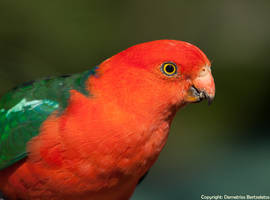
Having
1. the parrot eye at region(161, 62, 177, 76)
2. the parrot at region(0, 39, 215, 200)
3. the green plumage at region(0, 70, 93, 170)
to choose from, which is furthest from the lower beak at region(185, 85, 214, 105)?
the green plumage at region(0, 70, 93, 170)

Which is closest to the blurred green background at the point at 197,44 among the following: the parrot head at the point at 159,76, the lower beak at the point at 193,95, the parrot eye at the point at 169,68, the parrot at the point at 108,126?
the parrot at the point at 108,126

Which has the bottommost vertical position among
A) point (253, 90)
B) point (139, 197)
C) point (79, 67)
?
point (139, 197)

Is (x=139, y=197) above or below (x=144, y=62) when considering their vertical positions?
below

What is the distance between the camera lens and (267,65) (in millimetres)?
7145

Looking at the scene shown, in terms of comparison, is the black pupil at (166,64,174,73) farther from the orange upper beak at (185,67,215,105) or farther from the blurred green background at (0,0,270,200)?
the blurred green background at (0,0,270,200)

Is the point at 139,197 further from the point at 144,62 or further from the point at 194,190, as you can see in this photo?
the point at 144,62

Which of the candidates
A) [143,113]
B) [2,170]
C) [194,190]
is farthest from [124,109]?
[194,190]

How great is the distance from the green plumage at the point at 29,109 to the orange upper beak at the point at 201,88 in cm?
78

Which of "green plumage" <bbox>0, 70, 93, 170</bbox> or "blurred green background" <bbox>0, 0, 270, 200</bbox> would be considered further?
"blurred green background" <bbox>0, 0, 270, 200</bbox>

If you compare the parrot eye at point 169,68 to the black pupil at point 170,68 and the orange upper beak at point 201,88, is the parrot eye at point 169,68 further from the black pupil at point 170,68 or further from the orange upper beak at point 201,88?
the orange upper beak at point 201,88

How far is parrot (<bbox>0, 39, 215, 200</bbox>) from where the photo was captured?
2.33 meters

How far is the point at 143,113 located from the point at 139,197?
3745mm

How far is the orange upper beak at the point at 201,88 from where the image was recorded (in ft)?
8.04

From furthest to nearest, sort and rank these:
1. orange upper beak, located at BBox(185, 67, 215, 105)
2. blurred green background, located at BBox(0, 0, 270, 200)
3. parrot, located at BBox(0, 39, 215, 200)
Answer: blurred green background, located at BBox(0, 0, 270, 200) → orange upper beak, located at BBox(185, 67, 215, 105) → parrot, located at BBox(0, 39, 215, 200)
